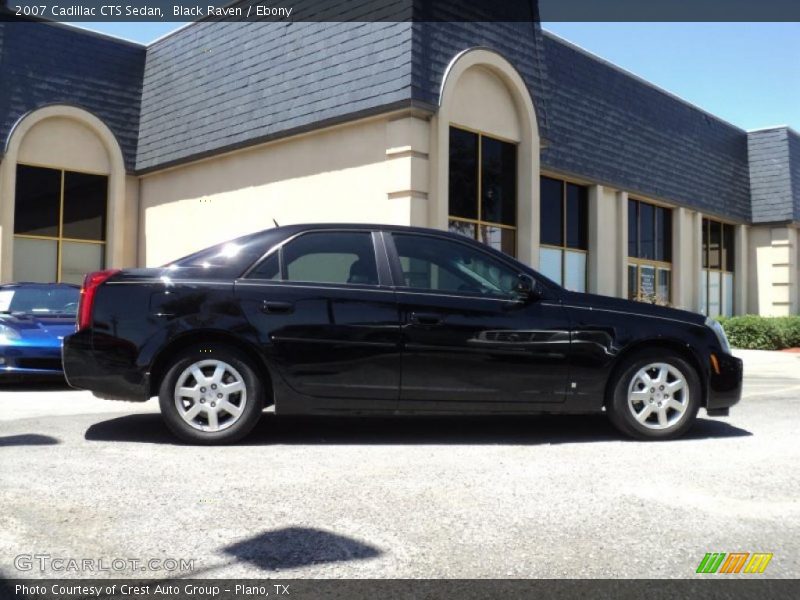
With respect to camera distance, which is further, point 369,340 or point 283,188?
point 283,188

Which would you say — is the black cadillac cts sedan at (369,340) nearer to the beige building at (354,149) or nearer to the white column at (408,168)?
the white column at (408,168)

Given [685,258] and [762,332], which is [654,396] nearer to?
[762,332]

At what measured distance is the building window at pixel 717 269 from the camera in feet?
76.2

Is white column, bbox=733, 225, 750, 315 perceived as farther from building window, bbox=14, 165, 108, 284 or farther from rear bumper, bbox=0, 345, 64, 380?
rear bumper, bbox=0, 345, 64, 380

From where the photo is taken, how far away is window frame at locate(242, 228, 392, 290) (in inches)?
227

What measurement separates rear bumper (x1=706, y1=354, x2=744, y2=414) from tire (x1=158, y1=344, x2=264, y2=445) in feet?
11.6

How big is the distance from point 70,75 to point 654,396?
50.2 feet

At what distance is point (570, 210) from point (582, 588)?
15580 mm

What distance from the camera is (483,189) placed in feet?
45.2

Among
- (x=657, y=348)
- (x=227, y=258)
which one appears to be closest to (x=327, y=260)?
(x=227, y=258)

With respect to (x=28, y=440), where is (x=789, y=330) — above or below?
above

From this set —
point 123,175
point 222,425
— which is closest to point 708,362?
point 222,425
